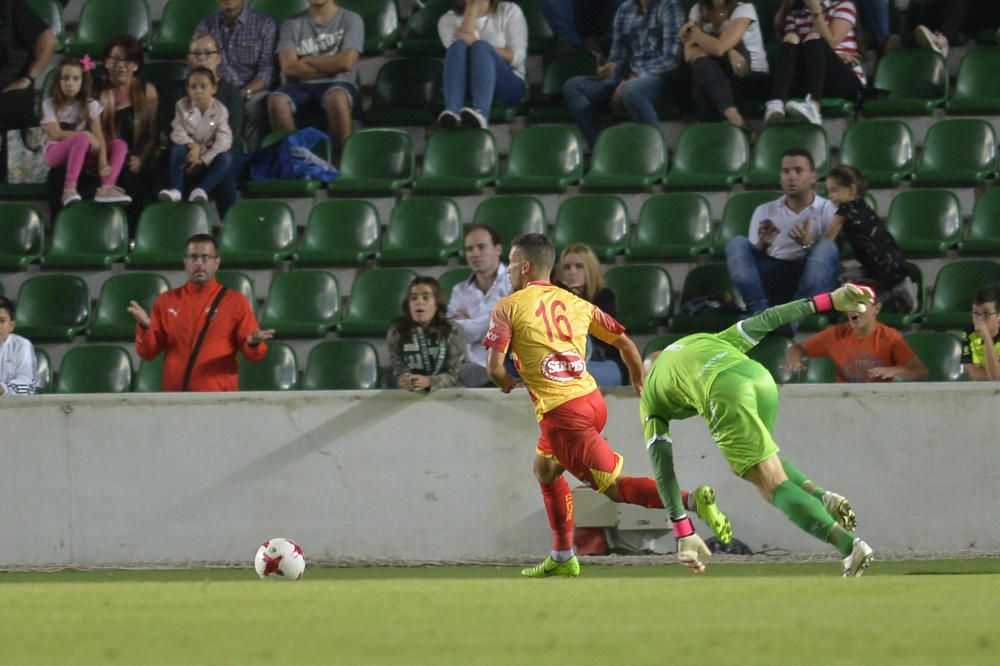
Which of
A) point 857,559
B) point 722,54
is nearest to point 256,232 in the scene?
point 722,54

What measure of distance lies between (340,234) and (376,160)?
90 centimetres

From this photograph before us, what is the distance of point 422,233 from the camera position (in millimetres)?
12805

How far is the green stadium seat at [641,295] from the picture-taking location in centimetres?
1177

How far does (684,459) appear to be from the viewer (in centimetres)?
1052

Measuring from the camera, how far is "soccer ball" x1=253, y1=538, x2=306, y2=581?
29.2ft

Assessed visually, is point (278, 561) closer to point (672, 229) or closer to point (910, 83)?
point (672, 229)

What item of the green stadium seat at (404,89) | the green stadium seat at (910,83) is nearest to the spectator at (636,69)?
the green stadium seat at (404,89)

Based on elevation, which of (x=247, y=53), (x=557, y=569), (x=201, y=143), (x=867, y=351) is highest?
(x=247, y=53)

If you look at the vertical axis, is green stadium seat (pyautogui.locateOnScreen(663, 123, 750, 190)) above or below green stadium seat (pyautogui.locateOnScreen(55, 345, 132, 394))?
above

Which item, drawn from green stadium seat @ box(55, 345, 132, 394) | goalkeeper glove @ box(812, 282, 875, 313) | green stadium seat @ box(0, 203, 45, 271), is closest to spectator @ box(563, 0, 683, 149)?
green stadium seat @ box(55, 345, 132, 394)

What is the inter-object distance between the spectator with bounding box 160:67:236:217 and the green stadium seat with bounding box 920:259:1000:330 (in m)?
5.50

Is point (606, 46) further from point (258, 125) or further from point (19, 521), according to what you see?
point (19, 521)

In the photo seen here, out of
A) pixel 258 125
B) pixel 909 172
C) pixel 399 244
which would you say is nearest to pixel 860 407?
pixel 909 172

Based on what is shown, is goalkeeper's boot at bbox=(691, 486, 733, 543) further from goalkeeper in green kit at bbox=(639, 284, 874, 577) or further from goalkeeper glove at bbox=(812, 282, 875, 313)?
goalkeeper glove at bbox=(812, 282, 875, 313)
